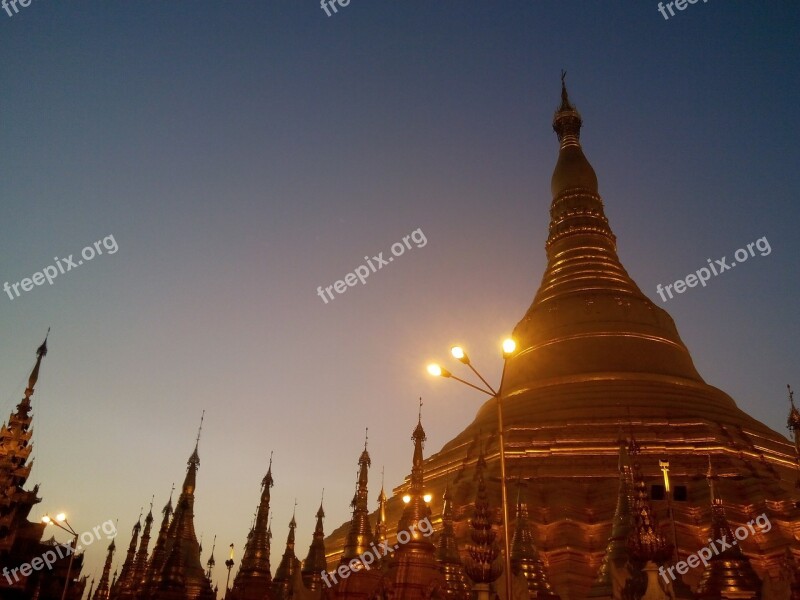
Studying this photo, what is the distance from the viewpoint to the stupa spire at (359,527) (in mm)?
23044

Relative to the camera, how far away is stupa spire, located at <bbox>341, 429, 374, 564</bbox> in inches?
907

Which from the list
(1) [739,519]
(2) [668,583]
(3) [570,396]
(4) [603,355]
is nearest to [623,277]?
(4) [603,355]

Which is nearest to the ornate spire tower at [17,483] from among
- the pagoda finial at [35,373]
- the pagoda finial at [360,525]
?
the pagoda finial at [35,373]

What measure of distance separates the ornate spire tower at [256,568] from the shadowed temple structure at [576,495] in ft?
0.30

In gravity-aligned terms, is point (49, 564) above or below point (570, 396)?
below

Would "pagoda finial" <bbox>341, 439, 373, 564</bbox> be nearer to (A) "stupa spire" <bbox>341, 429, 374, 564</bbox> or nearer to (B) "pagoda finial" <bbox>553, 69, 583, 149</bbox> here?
(A) "stupa spire" <bbox>341, 429, 374, 564</bbox>

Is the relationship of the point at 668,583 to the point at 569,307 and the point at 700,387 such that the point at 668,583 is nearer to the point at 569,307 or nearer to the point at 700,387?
the point at 700,387

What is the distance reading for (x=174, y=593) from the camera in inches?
1037

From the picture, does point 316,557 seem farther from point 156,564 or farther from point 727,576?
point 727,576

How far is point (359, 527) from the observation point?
80.4 ft

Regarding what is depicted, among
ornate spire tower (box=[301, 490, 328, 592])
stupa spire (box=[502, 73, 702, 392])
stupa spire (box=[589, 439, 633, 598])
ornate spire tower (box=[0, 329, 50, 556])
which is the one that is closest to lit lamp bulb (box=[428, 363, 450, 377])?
stupa spire (box=[589, 439, 633, 598])

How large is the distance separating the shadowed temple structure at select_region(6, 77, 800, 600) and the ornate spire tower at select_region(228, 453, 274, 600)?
0.09 meters

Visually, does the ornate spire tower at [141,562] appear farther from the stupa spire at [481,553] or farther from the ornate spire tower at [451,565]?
the stupa spire at [481,553]

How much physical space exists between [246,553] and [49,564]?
14.6m
